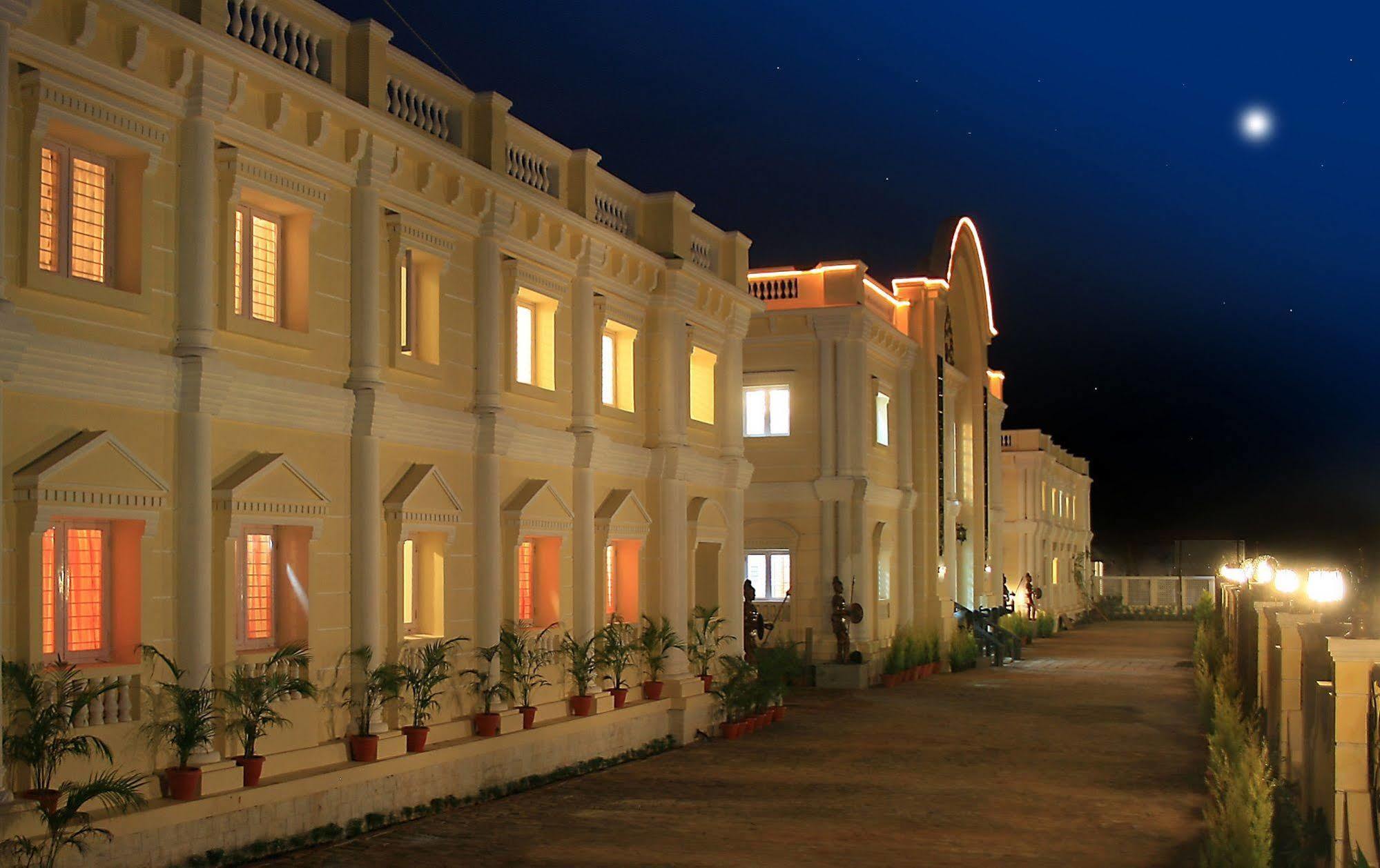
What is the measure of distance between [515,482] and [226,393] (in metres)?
5.13

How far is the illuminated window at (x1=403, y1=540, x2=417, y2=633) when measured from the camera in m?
14.7

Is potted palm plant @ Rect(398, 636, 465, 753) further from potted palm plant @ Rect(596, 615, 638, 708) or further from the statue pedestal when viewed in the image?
the statue pedestal

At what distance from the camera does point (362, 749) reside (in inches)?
510

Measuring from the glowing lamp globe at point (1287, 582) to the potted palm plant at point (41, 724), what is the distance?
48.8ft

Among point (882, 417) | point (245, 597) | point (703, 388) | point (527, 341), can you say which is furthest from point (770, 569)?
point (245, 597)

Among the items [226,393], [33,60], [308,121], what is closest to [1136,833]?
[226,393]

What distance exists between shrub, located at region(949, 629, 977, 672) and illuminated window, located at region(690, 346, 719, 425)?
497 inches

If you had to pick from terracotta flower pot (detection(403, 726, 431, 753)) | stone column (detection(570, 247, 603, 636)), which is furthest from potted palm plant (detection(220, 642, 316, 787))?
stone column (detection(570, 247, 603, 636))

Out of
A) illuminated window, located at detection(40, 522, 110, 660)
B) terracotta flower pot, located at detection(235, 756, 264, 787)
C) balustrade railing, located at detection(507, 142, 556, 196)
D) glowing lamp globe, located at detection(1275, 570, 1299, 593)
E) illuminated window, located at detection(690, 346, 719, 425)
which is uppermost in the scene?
balustrade railing, located at detection(507, 142, 556, 196)

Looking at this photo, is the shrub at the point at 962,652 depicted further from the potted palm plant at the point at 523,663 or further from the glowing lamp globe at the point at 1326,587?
the potted palm plant at the point at 523,663

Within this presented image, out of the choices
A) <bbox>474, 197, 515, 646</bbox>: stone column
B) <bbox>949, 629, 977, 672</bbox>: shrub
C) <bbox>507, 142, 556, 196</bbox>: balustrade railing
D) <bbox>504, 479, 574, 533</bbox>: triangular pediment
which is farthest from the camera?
<bbox>949, 629, 977, 672</bbox>: shrub

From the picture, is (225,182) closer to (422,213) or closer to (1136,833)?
(422,213)

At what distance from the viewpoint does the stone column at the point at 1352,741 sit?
8.49 meters

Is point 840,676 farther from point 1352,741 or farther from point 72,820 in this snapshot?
point 72,820
